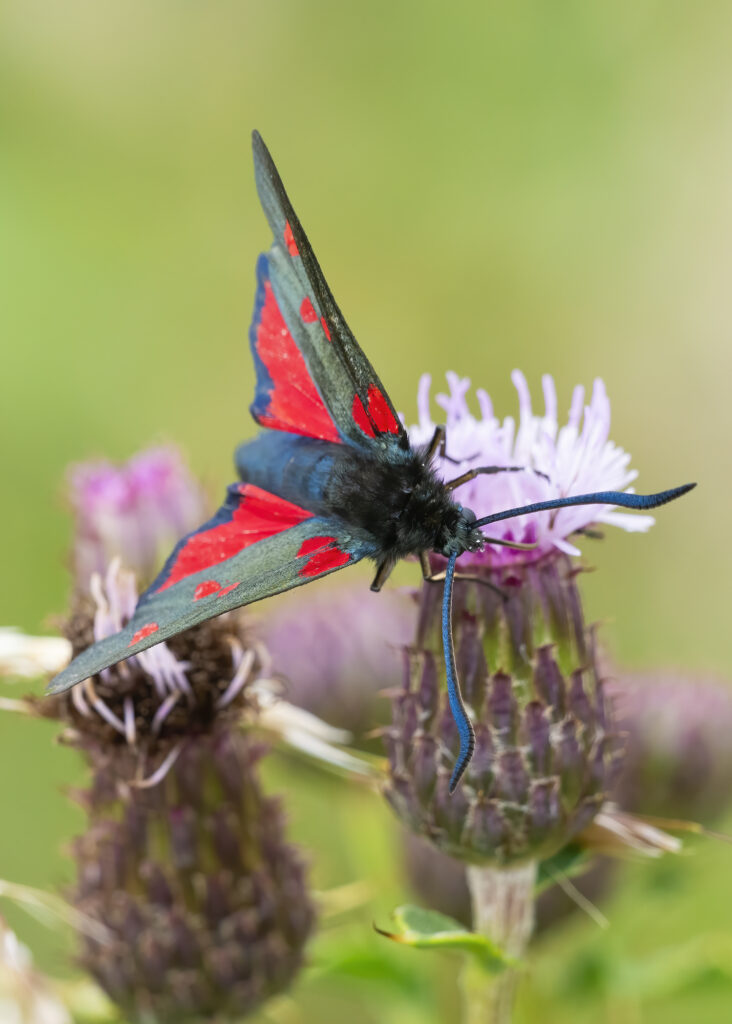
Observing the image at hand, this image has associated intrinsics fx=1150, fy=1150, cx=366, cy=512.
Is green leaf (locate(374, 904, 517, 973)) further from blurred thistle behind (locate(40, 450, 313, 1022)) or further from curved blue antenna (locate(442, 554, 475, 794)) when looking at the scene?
blurred thistle behind (locate(40, 450, 313, 1022))

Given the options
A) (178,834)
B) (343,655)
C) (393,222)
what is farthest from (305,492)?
(393,222)

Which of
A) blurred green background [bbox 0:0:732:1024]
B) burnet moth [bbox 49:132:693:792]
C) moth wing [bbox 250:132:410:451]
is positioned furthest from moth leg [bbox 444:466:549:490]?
blurred green background [bbox 0:0:732:1024]

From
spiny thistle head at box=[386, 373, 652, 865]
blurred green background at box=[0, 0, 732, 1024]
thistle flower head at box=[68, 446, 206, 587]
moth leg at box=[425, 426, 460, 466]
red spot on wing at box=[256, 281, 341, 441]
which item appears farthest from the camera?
blurred green background at box=[0, 0, 732, 1024]

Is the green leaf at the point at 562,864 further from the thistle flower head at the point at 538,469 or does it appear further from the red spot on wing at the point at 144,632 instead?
the red spot on wing at the point at 144,632

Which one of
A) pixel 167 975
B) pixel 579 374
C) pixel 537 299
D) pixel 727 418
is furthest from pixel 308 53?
pixel 167 975

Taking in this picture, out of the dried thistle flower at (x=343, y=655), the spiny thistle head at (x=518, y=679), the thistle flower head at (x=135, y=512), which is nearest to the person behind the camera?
the spiny thistle head at (x=518, y=679)

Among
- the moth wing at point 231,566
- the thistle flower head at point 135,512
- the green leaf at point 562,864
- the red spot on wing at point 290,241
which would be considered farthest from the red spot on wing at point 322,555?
the thistle flower head at point 135,512
